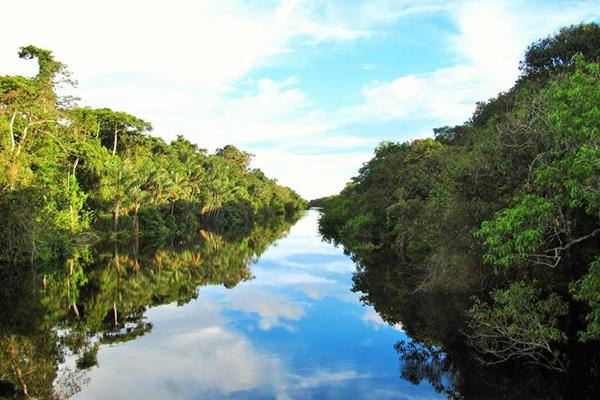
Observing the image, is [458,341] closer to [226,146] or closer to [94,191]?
[94,191]

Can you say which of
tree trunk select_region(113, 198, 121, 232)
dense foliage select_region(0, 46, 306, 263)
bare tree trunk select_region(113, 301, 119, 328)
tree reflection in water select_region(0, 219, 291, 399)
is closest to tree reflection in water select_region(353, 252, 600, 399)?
tree reflection in water select_region(0, 219, 291, 399)

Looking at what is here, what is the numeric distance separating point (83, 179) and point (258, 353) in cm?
3579

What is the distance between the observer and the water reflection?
41.8 feet

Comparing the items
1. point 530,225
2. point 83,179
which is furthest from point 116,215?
point 530,225

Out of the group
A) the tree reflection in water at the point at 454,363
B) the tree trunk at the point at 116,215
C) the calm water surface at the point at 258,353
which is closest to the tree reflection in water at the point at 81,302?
the calm water surface at the point at 258,353

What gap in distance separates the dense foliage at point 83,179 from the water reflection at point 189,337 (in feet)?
14.2

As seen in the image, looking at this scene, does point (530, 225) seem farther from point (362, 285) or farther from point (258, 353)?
point (362, 285)

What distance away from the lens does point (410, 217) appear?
34.5 metres

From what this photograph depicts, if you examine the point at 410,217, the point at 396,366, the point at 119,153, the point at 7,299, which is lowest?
the point at 396,366

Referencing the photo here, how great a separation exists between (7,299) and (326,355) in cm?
1410

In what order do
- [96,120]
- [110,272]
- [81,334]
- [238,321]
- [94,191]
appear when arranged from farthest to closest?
1. [96,120]
2. [94,191]
3. [110,272]
4. [238,321]
5. [81,334]

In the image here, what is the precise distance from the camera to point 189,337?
58.2 ft

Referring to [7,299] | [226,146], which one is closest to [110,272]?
[7,299]

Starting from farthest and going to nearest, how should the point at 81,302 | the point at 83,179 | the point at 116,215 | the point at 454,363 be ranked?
1. the point at 116,215
2. the point at 83,179
3. the point at 81,302
4. the point at 454,363
